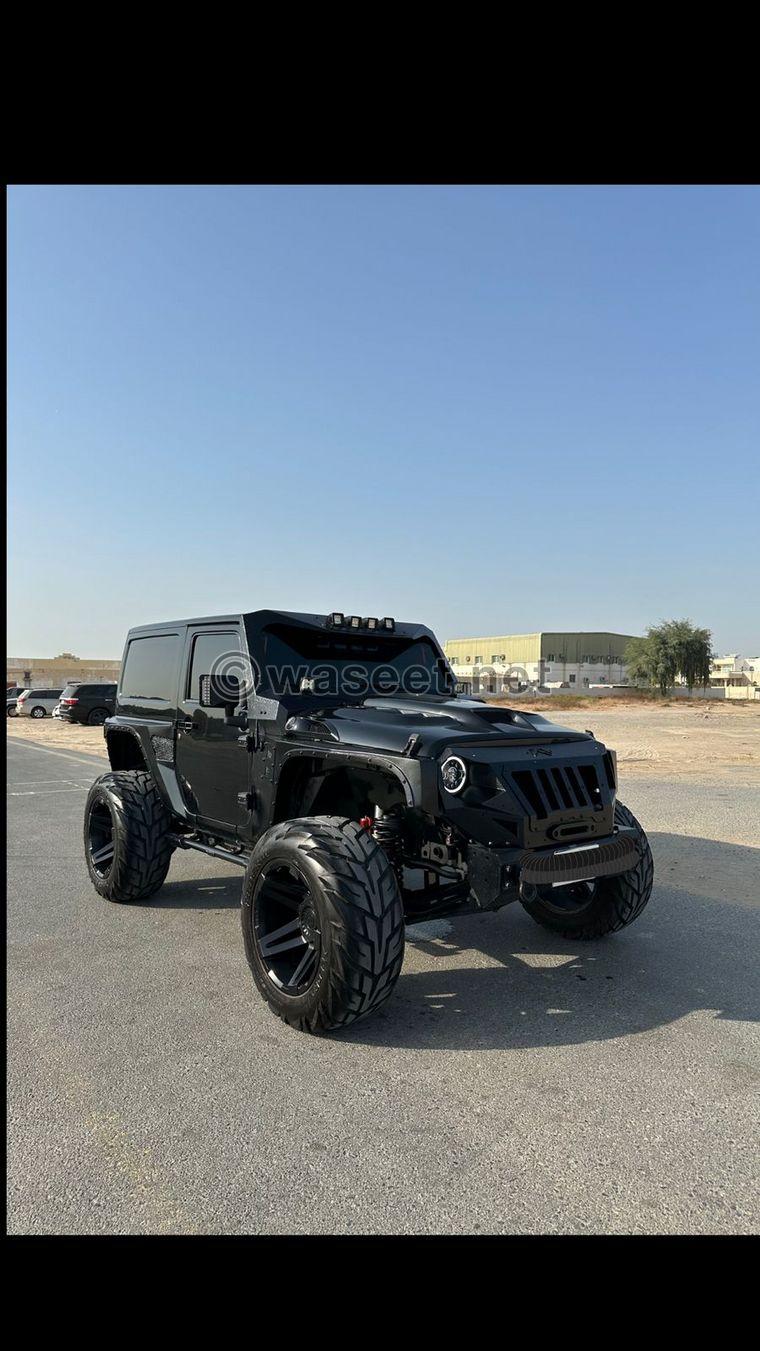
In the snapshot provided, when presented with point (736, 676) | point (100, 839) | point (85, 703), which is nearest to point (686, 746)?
point (100, 839)

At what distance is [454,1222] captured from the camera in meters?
2.34

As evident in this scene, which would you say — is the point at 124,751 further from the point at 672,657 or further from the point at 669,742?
the point at 672,657

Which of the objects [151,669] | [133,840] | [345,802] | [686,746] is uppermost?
[151,669]

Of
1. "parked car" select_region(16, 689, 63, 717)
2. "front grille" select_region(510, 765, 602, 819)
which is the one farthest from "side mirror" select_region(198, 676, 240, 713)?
"parked car" select_region(16, 689, 63, 717)

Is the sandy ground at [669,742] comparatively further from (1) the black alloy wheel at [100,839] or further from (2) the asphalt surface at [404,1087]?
(2) the asphalt surface at [404,1087]

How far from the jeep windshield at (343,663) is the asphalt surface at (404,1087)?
166 centimetres

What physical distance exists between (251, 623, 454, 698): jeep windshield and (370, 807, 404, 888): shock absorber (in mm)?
1185

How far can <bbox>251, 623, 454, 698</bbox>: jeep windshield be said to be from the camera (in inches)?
200

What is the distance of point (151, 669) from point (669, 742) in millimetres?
18443

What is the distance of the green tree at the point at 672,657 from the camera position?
63.3 m

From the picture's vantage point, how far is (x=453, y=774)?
3.80 m

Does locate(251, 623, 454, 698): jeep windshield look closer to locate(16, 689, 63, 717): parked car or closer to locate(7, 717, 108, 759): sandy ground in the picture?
locate(7, 717, 108, 759): sandy ground
